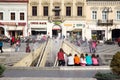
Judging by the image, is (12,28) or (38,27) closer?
(12,28)

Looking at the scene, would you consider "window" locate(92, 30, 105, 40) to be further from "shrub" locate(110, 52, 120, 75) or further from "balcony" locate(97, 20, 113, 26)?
"shrub" locate(110, 52, 120, 75)

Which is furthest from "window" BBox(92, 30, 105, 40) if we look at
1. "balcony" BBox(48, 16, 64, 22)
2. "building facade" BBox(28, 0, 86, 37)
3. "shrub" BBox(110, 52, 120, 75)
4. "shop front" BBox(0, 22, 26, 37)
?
"shrub" BBox(110, 52, 120, 75)

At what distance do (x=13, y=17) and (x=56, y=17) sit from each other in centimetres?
635

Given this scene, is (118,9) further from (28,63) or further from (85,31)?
(28,63)

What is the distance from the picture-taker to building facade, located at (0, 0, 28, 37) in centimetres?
7250

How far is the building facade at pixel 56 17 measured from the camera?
7306cm

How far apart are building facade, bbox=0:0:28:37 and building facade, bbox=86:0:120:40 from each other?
9.52 m

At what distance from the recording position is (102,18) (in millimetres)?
74125

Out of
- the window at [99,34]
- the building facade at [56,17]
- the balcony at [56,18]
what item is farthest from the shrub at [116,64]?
the balcony at [56,18]

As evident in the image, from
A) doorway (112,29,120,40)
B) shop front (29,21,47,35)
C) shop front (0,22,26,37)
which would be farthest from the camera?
doorway (112,29,120,40)

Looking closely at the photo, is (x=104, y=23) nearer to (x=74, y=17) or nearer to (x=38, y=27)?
(x=74, y=17)

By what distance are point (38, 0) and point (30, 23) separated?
12.4ft

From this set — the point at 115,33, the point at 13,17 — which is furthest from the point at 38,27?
the point at 115,33

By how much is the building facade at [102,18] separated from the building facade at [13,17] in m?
9.52
